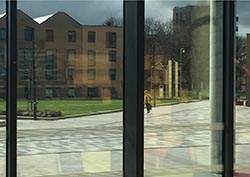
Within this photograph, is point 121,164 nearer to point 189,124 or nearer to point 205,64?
point 189,124

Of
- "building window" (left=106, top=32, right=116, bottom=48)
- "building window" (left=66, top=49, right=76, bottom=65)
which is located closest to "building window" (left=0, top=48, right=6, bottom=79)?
"building window" (left=66, top=49, right=76, bottom=65)

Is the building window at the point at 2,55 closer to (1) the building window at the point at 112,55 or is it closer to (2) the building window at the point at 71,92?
(2) the building window at the point at 71,92

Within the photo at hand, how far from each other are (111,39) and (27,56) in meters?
0.83

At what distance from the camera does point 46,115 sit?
4.11 m

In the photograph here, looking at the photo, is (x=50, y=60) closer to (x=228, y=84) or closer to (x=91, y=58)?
(x=91, y=58)

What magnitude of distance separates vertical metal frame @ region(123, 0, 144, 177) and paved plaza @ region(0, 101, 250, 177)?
3.8 inches

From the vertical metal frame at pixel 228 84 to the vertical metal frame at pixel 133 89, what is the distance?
3.18 feet

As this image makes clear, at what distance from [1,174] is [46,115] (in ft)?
2.16

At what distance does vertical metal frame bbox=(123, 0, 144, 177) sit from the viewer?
4133 millimetres

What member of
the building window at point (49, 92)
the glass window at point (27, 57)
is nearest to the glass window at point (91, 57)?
the building window at point (49, 92)

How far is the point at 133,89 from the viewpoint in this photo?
13.7ft

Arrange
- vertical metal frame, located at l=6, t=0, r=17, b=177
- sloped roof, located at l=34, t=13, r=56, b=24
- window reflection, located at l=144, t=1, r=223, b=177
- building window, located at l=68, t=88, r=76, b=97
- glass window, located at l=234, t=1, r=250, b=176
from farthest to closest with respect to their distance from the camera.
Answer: glass window, located at l=234, t=1, r=250, b=176, window reflection, located at l=144, t=1, r=223, b=177, building window, located at l=68, t=88, r=76, b=97, sloped roof, located at l=34, t=13, r=56, b=24, vertical metal frame, located at l=6, t=0, r=17, b=177

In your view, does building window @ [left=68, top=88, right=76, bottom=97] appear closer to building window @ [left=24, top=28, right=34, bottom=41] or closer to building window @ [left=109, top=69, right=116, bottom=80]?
building window @ [left=109, top=69, right=116, bottom=80]

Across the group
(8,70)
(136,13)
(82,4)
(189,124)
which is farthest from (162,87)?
(8,70)
